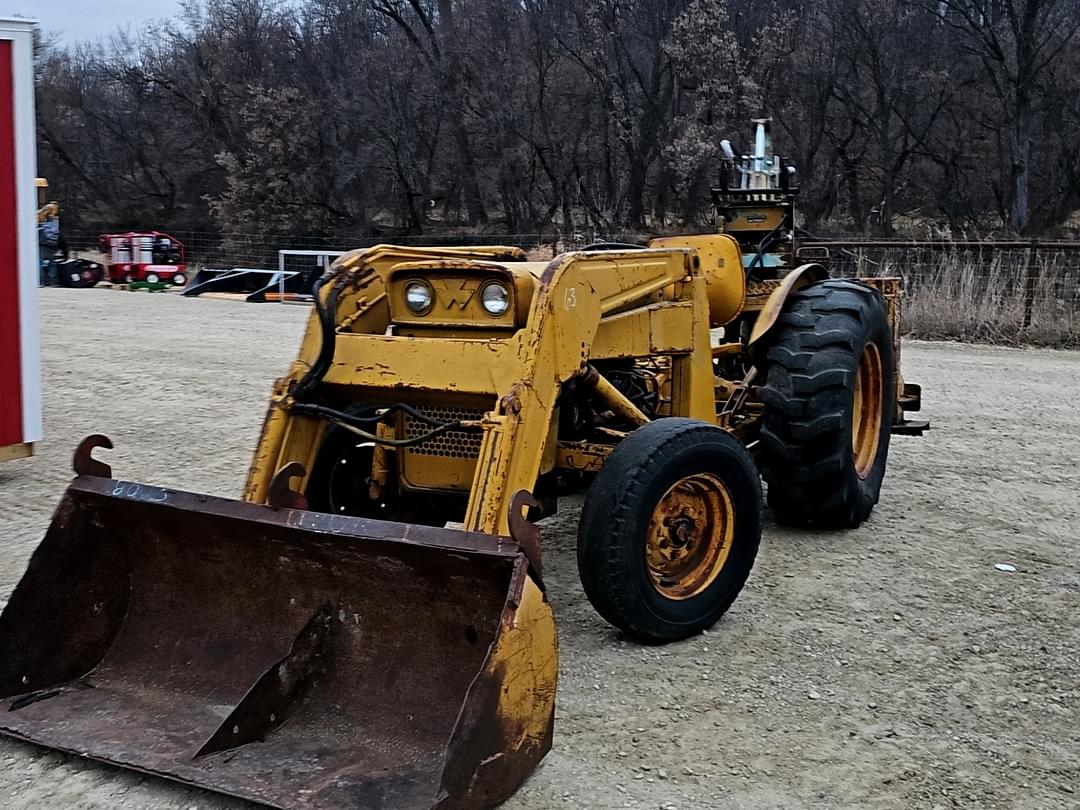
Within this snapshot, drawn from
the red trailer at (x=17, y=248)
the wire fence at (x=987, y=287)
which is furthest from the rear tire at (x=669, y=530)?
the wire fence at (x=987, y=287)

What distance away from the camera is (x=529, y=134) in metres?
34.2

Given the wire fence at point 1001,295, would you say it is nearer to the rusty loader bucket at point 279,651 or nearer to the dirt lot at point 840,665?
the dirt lot at point 840,665

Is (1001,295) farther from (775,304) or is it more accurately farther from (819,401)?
(819,401)

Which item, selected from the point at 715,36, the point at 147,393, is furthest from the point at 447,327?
the point at 715,36

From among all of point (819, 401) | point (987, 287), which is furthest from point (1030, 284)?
point (819, 401)

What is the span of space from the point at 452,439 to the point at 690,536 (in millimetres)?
1001

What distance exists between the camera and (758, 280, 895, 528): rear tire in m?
5.47

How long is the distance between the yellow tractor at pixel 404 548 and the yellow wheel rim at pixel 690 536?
1 cm

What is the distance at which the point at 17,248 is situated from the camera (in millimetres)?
7547

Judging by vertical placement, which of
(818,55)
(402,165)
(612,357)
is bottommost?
(612,357)

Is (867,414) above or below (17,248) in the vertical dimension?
below

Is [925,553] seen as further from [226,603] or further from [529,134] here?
[529,134]

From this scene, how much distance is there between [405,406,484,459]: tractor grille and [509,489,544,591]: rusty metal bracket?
44.7 inches

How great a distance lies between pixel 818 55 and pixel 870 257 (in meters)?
15.6
